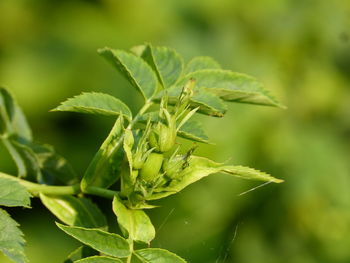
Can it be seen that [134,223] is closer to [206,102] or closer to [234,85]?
[206,102]

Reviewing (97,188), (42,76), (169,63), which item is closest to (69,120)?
(42,76)

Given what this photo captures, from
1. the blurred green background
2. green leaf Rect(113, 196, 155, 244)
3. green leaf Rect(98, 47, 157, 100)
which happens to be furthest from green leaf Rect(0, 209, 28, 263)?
the blurred green background

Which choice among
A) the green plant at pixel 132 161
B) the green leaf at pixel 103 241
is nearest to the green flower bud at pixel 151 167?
the green plant at pixel 132 161

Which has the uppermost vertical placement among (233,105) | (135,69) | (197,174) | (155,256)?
(135,69)

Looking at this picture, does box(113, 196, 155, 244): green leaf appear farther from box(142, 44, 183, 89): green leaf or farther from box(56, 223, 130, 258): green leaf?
box(142, 44, 183, 89): green leaf

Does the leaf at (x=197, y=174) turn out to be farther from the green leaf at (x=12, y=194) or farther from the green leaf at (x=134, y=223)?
the green leaf at (x=12, y=194)

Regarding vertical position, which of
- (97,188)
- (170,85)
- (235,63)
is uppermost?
(170,85)

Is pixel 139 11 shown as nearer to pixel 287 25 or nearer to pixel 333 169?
pixel 287 25

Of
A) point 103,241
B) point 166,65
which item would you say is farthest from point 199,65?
point 103,241
